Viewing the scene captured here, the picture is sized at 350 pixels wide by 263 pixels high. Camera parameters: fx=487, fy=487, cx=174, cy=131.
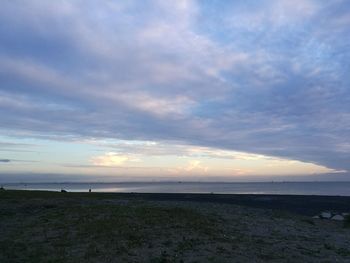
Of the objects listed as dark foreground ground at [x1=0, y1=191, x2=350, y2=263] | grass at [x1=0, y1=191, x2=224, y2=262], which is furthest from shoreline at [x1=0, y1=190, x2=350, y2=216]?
dark foreground ground at [x1=0, y1=191, x2=350, y2=263]

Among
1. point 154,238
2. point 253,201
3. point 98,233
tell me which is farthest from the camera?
point 253,201

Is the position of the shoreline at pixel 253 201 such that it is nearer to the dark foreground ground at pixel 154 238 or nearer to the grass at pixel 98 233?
the grass at pixel 98 233

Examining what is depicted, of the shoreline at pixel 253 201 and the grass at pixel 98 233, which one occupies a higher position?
the shoreline at pixel 253 201

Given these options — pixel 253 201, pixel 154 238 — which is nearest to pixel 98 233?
pixel 154 238

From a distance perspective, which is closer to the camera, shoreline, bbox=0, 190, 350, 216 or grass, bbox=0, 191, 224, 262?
grass, bbox=0, 191, 224, 262

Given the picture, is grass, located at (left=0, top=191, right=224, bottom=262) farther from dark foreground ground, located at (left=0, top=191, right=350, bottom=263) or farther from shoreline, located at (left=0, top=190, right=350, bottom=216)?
Result: shoreline, located at (left=0, top=190, right=350, bottom=216)

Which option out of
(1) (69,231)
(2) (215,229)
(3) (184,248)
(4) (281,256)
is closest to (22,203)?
(1) (69,231)

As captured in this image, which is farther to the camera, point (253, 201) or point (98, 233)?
point (253, 201)

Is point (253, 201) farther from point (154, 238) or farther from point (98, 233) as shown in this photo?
point (154, 238)

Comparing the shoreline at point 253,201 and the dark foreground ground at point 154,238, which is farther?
the shoreline at point 253,201

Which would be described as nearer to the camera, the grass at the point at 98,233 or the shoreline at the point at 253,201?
the grass at the point at 98,233

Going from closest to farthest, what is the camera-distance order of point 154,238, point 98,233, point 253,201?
point 154,238
point 98,233
point 253,201

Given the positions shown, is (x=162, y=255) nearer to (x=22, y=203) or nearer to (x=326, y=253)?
(x=326, y=253)

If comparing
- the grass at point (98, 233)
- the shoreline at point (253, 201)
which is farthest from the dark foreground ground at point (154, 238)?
the shoreline at point (253, 201)
